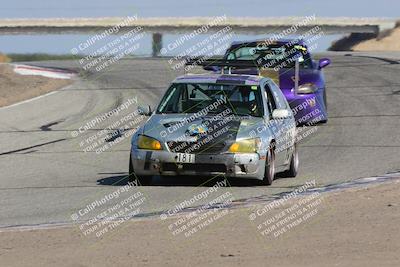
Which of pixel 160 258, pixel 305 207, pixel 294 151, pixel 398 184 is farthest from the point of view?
pixel 294 151

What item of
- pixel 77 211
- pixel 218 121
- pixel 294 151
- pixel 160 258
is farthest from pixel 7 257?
pixel 294 151

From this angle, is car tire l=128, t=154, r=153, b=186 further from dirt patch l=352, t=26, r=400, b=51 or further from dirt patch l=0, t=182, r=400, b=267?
dirt patch l=352, t=26, r=400, b=51

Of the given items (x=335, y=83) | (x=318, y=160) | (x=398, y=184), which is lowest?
(x=335, y=83)

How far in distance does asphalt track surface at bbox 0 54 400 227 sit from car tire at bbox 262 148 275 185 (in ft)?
0.39

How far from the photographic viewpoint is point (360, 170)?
12312 mm

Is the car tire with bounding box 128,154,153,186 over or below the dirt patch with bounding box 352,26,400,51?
over

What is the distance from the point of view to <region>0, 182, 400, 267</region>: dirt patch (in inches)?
272

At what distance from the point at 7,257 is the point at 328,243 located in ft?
8.42

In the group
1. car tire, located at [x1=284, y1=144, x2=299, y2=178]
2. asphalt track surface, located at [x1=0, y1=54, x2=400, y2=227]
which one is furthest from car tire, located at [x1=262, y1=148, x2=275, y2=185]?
car tire, located at [x1=284, y1=144, x2=299, y2=178]

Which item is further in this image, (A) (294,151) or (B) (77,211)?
(A) (294,151)

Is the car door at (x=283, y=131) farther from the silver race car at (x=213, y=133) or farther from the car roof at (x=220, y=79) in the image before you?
the car roof at (x=220, y=79)

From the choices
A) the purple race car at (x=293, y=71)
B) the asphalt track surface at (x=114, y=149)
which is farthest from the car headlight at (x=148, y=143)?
the purple race car at (x=293, y=71)

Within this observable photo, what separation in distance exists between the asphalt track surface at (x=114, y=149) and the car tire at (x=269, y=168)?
12 cm

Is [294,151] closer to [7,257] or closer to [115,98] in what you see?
[7,257]
